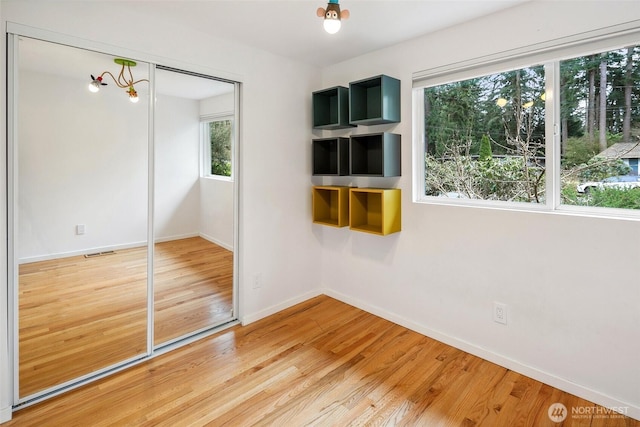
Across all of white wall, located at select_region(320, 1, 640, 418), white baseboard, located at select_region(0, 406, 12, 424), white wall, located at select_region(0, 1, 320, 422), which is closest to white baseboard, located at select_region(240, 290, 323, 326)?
white wall, located at select_region(0, 1, 320, 422)

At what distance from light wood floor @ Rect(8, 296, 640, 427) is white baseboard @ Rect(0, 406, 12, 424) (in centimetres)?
4

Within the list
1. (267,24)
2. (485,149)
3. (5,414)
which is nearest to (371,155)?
(485,149)

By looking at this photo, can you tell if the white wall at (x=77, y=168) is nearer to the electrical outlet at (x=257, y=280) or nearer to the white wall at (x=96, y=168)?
the white wall at (x=96, y=168)

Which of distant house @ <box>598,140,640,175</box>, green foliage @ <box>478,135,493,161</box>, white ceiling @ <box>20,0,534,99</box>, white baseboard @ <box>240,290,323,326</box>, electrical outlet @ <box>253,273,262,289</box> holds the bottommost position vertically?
white baseboard @ <box>240,290,323,326</box>

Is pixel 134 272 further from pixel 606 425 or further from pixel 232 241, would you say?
pixel 606 425

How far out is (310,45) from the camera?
9.25ft

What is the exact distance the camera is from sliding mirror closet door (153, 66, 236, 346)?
2.48 meters

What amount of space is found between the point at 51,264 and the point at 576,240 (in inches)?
123

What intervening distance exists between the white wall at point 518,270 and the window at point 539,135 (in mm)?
158

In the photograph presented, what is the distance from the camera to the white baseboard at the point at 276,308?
2986mm

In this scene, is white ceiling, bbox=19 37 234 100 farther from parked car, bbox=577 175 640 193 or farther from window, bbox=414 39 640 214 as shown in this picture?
parked car, bbox=577 175 640 193

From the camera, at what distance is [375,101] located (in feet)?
9.61

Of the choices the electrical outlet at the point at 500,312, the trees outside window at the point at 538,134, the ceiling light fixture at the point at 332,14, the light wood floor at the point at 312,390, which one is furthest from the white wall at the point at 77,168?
the electrical outlet at the point at 500,312

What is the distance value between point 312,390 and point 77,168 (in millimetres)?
2021
